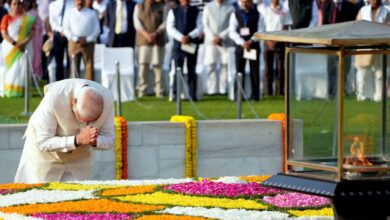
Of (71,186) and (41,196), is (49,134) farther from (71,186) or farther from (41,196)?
(41,196)

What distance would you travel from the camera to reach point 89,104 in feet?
42.4

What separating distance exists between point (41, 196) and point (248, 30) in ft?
51.8

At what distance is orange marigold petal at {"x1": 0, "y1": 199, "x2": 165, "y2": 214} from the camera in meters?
10.9

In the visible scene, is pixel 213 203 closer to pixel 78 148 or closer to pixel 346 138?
pixel 346 138

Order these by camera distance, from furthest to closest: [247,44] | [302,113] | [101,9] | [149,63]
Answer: [101,9], [149,63], [247,44], [302,113]

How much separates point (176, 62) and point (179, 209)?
55.6 ft

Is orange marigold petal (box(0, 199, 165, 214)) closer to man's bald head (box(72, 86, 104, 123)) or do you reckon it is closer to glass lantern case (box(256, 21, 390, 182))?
glass lantern case (box(256, 21, 390, 182))

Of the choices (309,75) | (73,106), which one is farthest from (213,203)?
(309,75)

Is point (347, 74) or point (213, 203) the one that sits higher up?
point (347, 74)

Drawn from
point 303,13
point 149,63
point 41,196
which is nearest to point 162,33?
point 149,63

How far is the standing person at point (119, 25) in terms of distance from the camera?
28.5m

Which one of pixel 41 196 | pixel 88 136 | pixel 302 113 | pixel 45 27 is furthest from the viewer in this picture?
pixel 45 27

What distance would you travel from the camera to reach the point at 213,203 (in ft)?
36.8

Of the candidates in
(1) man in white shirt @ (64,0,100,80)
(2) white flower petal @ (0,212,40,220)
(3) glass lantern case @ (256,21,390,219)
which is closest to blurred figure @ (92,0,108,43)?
(1) man in white shirt @ (64,0,100,80)
